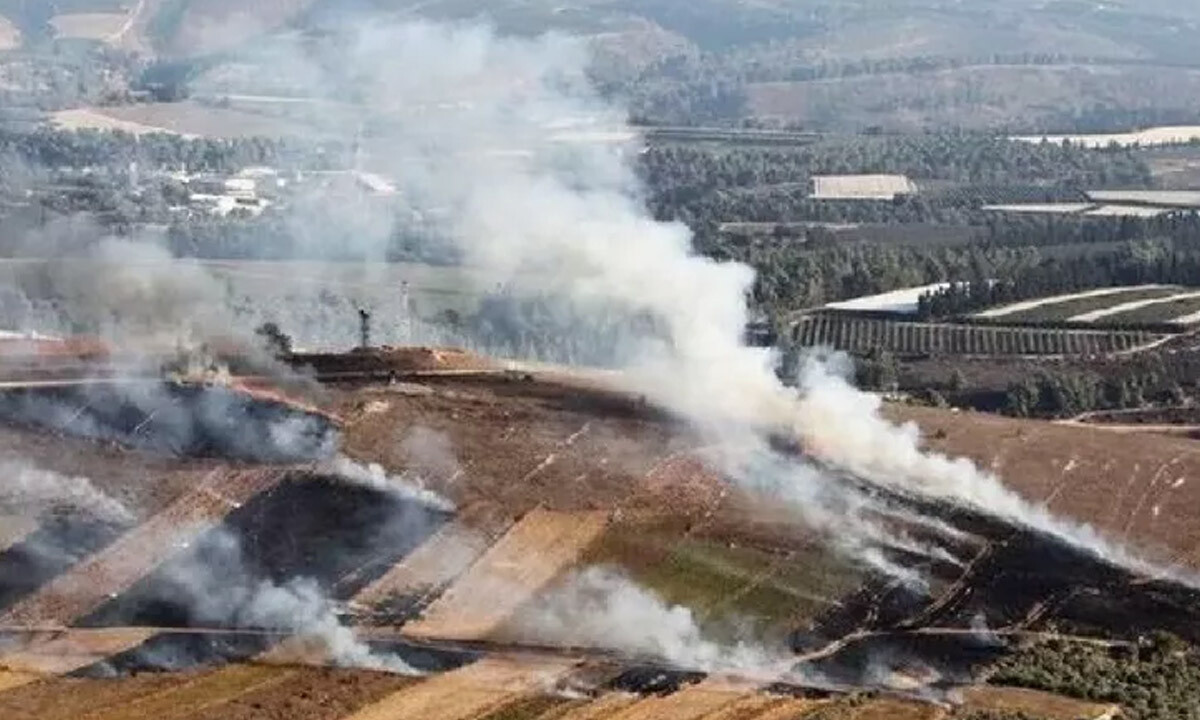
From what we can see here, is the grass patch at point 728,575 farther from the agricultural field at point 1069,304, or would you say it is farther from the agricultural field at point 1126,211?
the agricultural field at point 1126,211

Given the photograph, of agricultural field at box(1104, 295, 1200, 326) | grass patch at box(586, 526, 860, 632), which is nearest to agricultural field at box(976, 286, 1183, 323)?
agricultural field at box(1104, 295, 1200, 326)

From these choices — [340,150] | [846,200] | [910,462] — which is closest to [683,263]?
[910,462]

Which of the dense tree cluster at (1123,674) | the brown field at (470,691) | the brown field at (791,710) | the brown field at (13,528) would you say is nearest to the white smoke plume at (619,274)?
the dense tree cluster at (1123,674)

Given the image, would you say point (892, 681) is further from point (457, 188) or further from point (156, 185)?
point (156, 185)

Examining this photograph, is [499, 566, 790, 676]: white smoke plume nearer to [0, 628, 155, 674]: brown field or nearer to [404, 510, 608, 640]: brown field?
[404, 510, 608, 640]: brown field

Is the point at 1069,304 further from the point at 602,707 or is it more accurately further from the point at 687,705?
the point at 602,707

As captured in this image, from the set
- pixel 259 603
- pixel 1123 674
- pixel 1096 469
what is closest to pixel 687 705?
pixel 1123 674
